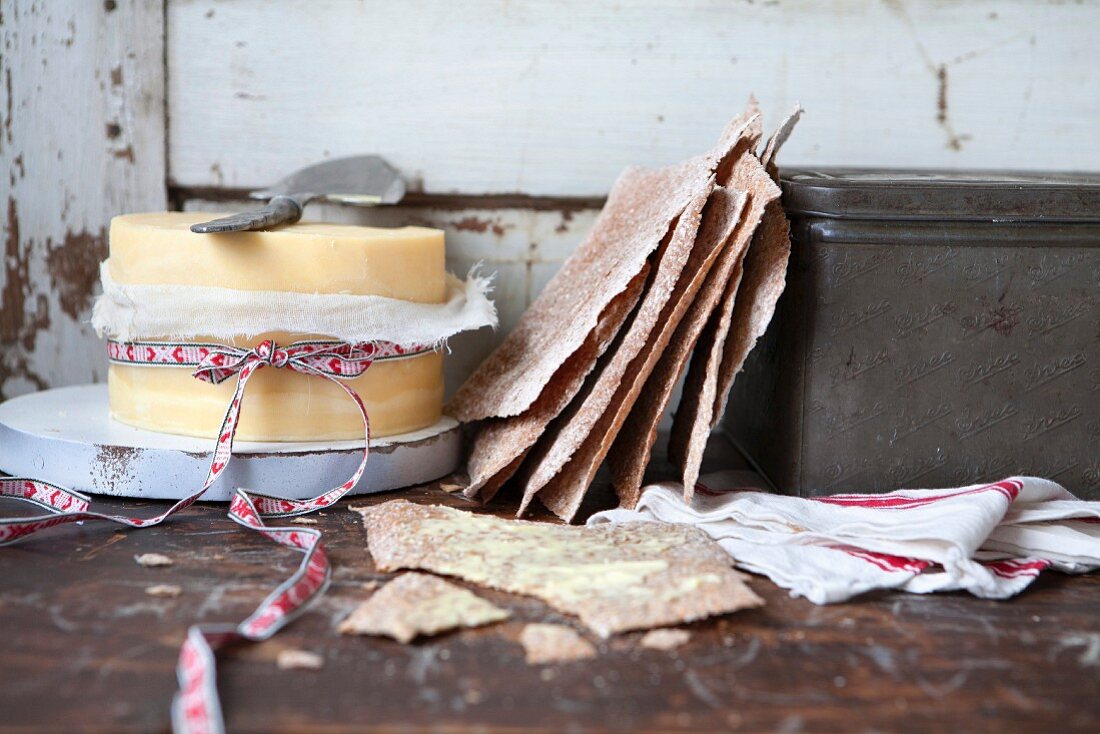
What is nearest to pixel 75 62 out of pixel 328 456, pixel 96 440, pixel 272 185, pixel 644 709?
pixel 272 185

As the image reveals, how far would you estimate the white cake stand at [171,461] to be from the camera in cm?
99

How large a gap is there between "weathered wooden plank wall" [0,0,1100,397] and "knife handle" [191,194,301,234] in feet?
0.78

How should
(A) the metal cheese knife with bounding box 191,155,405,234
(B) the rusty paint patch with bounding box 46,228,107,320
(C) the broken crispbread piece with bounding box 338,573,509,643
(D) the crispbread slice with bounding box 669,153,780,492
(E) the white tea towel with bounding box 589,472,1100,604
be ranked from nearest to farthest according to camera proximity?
1. (C) the broken crispbread piece with bounding box 338,573,509,643
2. (E) the white tea towel with bounding box 589,472,1100,604
3. (D) the crispbread slice with bounding box 669,153,780,492
4. (A) the metal cheese knife with bounding box 191,155,405,234
5. (B) the rusty paint patch with bounding box 46,228,107,320

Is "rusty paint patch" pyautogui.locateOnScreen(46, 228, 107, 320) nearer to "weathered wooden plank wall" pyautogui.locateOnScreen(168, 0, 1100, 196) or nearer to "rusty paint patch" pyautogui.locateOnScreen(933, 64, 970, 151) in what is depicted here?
"weathered wooden plank wall" pyautogui.locateOnScreen(168, 0, 1100, 196)

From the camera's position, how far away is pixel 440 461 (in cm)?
111

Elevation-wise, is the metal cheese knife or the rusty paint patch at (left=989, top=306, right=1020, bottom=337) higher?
the metal cheese knife

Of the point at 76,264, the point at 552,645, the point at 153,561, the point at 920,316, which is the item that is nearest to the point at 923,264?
the point at 920,316

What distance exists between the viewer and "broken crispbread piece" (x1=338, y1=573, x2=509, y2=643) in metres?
0.71

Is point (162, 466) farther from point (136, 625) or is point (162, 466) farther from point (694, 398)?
point (694, 398)

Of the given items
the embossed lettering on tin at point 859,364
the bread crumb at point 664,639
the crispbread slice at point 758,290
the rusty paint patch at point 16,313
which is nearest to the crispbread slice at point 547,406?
the crispbread slice at point 758,290

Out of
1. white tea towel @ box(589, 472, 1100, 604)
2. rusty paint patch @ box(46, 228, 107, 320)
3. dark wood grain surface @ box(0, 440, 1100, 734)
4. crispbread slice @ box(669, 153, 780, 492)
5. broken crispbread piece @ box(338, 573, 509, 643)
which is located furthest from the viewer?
rusty paint patch @ box(46, 228, 107, 320)

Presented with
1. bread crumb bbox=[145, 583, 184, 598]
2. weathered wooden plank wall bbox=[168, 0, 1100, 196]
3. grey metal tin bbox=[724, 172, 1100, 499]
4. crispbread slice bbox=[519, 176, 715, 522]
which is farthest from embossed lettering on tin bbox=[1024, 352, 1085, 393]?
bread crumb bbox=[145, 583, 184, 598]

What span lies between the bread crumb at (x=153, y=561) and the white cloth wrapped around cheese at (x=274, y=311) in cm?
19

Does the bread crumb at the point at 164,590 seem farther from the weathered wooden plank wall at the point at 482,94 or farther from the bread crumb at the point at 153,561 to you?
the weathered wooden plank wall at the point at 482,94
